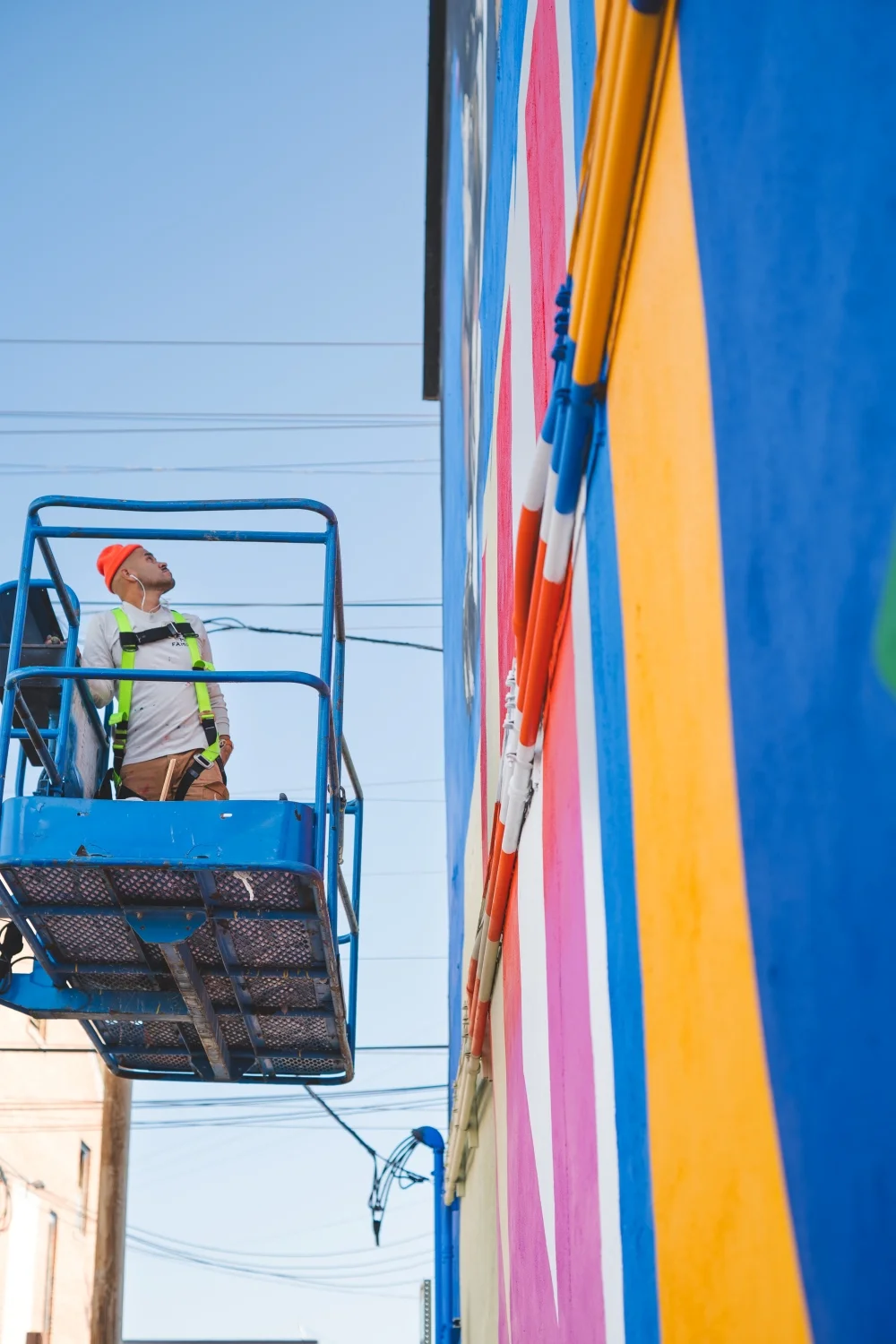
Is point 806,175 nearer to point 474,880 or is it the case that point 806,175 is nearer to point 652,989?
point 652,989

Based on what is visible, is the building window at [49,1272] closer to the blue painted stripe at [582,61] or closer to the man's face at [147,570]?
the man's face at [147,570]

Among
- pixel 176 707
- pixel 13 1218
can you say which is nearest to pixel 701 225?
pixel 176 707

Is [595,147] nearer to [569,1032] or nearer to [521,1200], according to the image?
[569,1032]

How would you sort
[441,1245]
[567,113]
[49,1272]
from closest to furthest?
1. [567,113]
2. [441,1245]
3. [49,1272]

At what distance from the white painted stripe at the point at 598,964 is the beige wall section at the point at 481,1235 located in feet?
11.7

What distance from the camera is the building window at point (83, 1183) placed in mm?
23266

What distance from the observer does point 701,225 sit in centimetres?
176

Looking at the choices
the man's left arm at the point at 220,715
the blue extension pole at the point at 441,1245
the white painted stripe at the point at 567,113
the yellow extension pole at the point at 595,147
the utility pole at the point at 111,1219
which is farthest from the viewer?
the utility pole at the point at 111,1219

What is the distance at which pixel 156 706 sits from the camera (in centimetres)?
623

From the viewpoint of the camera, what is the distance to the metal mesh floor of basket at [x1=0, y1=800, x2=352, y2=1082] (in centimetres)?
525

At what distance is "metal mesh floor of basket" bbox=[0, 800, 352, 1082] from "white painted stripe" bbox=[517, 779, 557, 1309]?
1.17 m

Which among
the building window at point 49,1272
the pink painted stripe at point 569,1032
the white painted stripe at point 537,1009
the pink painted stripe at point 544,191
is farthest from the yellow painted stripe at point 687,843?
the building window at point 49,1272

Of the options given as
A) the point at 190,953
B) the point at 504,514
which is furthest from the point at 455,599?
→ the point at 190,953

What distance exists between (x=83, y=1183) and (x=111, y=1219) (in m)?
14.3
